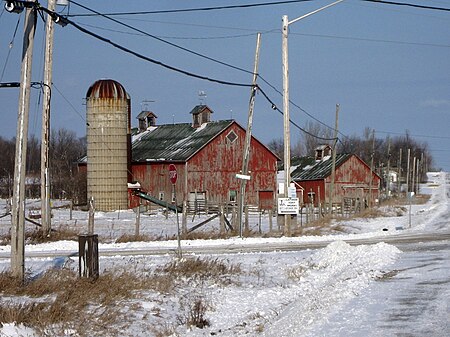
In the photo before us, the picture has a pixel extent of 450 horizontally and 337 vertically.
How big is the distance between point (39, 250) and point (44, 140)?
4684 millimetres

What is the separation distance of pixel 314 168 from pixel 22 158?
75706 mm

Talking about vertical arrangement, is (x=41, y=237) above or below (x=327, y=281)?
above

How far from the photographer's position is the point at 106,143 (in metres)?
60.8

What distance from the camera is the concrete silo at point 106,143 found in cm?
6062

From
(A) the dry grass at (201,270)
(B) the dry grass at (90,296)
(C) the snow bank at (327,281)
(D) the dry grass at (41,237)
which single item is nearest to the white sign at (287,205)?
(D) the dry grass at (41,237)

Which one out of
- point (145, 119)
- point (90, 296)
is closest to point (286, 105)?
point (90, 296)

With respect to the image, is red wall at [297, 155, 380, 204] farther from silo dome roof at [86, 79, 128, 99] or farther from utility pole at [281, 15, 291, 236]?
utility pole at [281, 15, 291, 236]

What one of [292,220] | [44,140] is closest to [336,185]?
[292,220]

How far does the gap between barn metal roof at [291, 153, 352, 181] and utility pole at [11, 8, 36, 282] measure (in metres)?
69.7

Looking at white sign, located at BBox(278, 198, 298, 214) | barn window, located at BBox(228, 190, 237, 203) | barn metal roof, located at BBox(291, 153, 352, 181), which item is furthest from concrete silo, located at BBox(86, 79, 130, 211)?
white sign, located at BBox(278, 198, 298, 214)

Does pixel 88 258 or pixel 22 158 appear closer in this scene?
pixel 22 158

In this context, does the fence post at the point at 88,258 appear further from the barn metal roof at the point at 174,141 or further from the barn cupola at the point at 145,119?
the barn cupola at the point at 145,119

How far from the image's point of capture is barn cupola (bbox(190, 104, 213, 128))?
70188 millimetres

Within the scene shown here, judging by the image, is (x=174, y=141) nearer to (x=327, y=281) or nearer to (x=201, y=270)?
(x=201, y=270)
